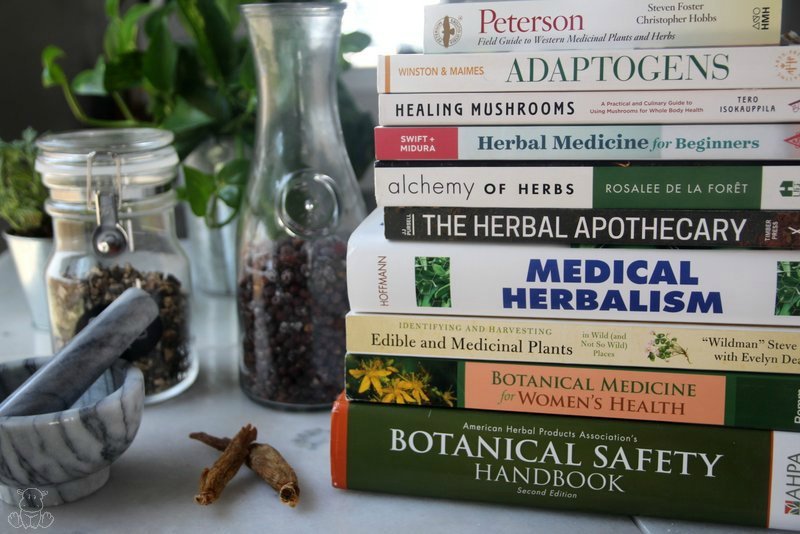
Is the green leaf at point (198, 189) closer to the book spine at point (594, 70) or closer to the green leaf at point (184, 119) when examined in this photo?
the green leaf at point (184, 119)

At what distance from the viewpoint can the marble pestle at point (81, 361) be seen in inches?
24.3

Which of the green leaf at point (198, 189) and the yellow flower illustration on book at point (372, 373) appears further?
the green leaf at point (198, 189)

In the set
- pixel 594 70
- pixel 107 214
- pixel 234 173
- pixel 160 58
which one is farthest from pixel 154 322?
pixel 594 70

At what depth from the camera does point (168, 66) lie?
956mm

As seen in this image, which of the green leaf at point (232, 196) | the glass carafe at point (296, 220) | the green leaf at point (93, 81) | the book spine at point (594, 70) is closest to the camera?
the book spine at point (594, 70)

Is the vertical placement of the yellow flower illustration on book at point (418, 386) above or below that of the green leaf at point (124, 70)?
below

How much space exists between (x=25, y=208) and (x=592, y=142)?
631mm

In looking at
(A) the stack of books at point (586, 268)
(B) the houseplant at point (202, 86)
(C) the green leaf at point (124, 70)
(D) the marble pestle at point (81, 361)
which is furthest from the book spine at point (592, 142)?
(C) the green leaf at point (124, 70)

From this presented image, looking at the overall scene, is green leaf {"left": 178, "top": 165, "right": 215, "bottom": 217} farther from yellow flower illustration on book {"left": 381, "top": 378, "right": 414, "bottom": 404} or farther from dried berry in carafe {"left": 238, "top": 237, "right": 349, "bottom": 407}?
yellow flower illustration on book {"left": 381, "top": 378, "right": 414, "bottom": 404}

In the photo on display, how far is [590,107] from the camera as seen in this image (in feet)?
1.95

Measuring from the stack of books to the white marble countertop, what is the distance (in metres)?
0.02

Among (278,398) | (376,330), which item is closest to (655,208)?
(376,330)

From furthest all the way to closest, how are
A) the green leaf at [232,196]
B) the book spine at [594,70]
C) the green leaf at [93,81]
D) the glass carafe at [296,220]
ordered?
the green leaf at [93,81] → the green leaf at [232,196] → the glass carafe at [296,220] → the book spine at [594,70]

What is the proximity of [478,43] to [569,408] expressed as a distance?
0.26 meters
